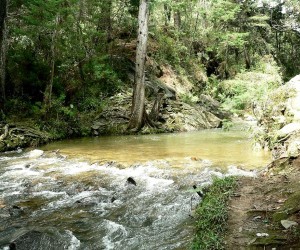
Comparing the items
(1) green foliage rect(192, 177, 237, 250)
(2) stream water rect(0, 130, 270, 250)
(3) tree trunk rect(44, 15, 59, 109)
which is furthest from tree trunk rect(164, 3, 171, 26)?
(1) green foliage rect(192, 177, 237, 250)

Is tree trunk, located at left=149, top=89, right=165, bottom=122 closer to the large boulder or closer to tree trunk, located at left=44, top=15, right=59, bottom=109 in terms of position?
tree trunk, located at left=44, top=15, right=59, bottom=109

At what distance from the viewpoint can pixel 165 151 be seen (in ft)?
34.9

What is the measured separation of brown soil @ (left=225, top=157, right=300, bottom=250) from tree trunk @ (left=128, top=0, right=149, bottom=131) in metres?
9.63

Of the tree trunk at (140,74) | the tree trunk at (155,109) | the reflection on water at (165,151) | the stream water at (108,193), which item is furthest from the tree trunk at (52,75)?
the tree trunk at (155,109)

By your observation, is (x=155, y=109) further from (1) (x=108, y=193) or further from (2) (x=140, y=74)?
(1) (x=108, y=193)

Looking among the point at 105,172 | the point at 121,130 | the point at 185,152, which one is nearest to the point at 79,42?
the point at 121,130

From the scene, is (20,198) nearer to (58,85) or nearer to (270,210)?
(270,210)

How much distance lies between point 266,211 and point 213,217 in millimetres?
718

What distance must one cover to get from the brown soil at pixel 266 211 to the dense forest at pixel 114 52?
6.44 meters

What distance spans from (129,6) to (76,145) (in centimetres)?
1188

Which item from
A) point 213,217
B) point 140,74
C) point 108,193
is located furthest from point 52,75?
point 213,217

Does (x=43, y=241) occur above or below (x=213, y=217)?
below

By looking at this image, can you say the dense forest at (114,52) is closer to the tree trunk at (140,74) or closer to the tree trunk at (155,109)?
the tree trunk at (155,109)

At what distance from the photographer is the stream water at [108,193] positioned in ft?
14.5
